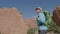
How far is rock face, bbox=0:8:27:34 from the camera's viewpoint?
156 ft

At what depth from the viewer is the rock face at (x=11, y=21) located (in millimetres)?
47406

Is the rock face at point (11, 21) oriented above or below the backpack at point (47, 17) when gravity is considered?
below

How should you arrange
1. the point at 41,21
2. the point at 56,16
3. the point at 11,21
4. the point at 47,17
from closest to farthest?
the point at 47,17
the point at 41,21
the point at 11,21
the point at 56,16

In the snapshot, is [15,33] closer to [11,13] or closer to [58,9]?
[11,13]

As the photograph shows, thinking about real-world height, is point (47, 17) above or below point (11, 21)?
above

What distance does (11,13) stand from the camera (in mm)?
47906

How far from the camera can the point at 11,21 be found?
162 ft

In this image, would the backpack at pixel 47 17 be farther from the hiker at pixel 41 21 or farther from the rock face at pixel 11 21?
the rock face at pixel 11 21

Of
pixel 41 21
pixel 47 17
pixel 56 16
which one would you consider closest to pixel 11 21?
pixel 56 16

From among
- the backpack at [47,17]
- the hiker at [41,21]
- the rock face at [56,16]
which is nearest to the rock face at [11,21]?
the rock face at [56,16]

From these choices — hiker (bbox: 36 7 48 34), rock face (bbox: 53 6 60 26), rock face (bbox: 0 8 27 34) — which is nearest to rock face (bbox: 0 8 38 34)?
rock face (bbox: 0 8 27 34)

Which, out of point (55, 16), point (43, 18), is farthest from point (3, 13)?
point (43, 18)

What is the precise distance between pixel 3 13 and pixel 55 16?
424 inches

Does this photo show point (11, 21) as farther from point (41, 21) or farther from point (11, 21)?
point (41, 21)
